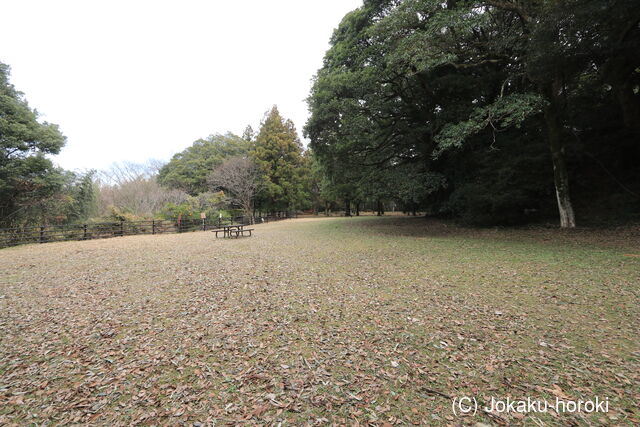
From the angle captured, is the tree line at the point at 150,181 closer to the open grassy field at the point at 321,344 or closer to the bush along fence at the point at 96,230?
the bush along fence at the point at 96,230

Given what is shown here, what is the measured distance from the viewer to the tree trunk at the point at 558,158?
30.0 ft

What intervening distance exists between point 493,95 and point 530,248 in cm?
838

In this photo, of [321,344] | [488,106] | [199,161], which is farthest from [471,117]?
Result: [199,161]

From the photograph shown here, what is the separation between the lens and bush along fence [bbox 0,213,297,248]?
10.9 m

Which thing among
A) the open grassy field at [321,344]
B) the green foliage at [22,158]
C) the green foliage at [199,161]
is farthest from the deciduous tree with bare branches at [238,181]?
A: the open grassy field at [321,344]

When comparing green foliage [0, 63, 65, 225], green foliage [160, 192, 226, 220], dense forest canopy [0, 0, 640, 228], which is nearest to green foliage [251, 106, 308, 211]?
green foliage [160, 192, 226, 220]

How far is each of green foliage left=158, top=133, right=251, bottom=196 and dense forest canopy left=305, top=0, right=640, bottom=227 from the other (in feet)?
57.9

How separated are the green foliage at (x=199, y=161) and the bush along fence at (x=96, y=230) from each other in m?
9.13

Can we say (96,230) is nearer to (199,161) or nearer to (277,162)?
(199,161)

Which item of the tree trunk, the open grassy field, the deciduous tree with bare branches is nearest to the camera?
the open grassy field

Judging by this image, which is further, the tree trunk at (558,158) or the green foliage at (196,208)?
the green foliage at (196,208)

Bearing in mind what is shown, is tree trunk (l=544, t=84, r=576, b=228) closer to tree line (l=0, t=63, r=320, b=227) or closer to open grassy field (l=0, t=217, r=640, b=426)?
open grassy field (l=0, t=217, r=640, b=426)

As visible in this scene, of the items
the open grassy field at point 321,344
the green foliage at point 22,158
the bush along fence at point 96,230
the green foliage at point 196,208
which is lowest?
the open grassy field at point 321,344

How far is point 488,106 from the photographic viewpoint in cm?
873
